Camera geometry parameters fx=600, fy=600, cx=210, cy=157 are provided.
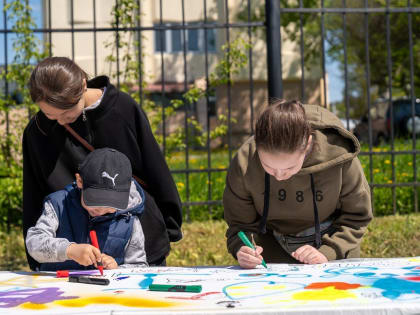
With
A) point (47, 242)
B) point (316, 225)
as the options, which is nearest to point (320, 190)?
point (316, 225)

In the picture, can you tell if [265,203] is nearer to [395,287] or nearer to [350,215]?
[350,215]

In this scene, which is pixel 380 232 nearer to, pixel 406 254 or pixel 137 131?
pixel 406 254

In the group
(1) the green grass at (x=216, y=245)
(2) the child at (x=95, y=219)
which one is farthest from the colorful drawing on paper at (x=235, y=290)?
(1) the green grass at (x=216, y=245)

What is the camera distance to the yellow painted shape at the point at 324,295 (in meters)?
1.53

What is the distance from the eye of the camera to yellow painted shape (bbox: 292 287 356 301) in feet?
5.00

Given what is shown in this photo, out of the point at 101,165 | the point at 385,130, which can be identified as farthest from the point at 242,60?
the point at 385,130

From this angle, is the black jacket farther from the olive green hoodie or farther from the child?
the olive green hoodie

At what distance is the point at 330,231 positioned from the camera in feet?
7.92

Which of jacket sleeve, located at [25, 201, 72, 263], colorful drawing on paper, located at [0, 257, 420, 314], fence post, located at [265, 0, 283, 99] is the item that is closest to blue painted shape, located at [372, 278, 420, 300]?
colorful drawing on paper, located at [0, 257, 420, 314]

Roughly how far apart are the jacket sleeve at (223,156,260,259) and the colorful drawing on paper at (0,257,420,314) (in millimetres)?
322

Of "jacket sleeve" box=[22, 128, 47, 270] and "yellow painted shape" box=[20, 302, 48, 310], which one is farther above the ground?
"jacket sleeve" box=[22, 128, 47, 270]

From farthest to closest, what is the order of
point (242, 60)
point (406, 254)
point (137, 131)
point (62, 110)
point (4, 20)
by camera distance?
point (242, 60) → point (4, 20) → point (406, 254) → point (137, 131) → point (62, 110)

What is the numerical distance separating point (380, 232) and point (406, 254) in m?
0.28

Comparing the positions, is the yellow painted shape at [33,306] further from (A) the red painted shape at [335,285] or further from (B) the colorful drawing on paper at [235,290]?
(A) the red painted shape at [335,285]
